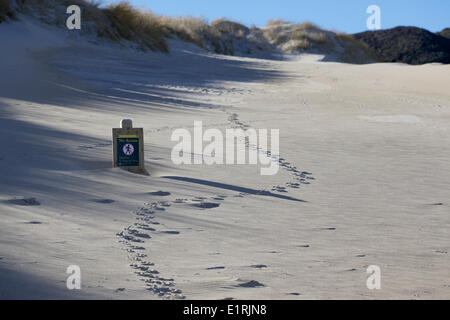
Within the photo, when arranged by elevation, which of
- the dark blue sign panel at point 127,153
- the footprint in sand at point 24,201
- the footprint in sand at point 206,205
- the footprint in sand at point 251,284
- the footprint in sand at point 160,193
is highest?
the dark blue sign panel at point 127,153

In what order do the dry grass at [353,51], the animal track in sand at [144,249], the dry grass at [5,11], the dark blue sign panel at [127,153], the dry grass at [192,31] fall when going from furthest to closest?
the dry grass at [353,51] < the dry grass at [192,31] < the dry grass at [5,11] < the dark blue sign panel at [127,153] < the animal track in sand at [144,249]

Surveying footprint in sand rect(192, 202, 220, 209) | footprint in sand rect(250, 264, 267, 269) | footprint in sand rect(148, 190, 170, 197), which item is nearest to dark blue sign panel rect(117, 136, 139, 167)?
footprint in sand rect(148, 190, 170, 197)

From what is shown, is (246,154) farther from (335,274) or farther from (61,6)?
(61,6)

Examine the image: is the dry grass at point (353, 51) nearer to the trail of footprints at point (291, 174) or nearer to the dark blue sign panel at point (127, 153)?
the trail of footprints at point (291, 174)

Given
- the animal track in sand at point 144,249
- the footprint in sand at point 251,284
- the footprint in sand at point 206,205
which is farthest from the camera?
the footprint in sand at point 206,205

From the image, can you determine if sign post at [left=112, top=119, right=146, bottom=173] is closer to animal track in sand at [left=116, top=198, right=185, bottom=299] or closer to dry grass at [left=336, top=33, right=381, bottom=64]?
animal track in sand at [left=116, top=198, right=185, bottom=299]

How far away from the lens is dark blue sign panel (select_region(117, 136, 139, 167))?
6352 mm

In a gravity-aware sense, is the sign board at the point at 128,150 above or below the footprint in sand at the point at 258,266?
above

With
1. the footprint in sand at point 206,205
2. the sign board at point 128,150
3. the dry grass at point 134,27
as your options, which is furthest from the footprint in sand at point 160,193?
the dry grass at point 134,27

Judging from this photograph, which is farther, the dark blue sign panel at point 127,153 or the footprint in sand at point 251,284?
the dark blue sign panel at point 127,153

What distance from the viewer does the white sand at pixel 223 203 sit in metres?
3.66
